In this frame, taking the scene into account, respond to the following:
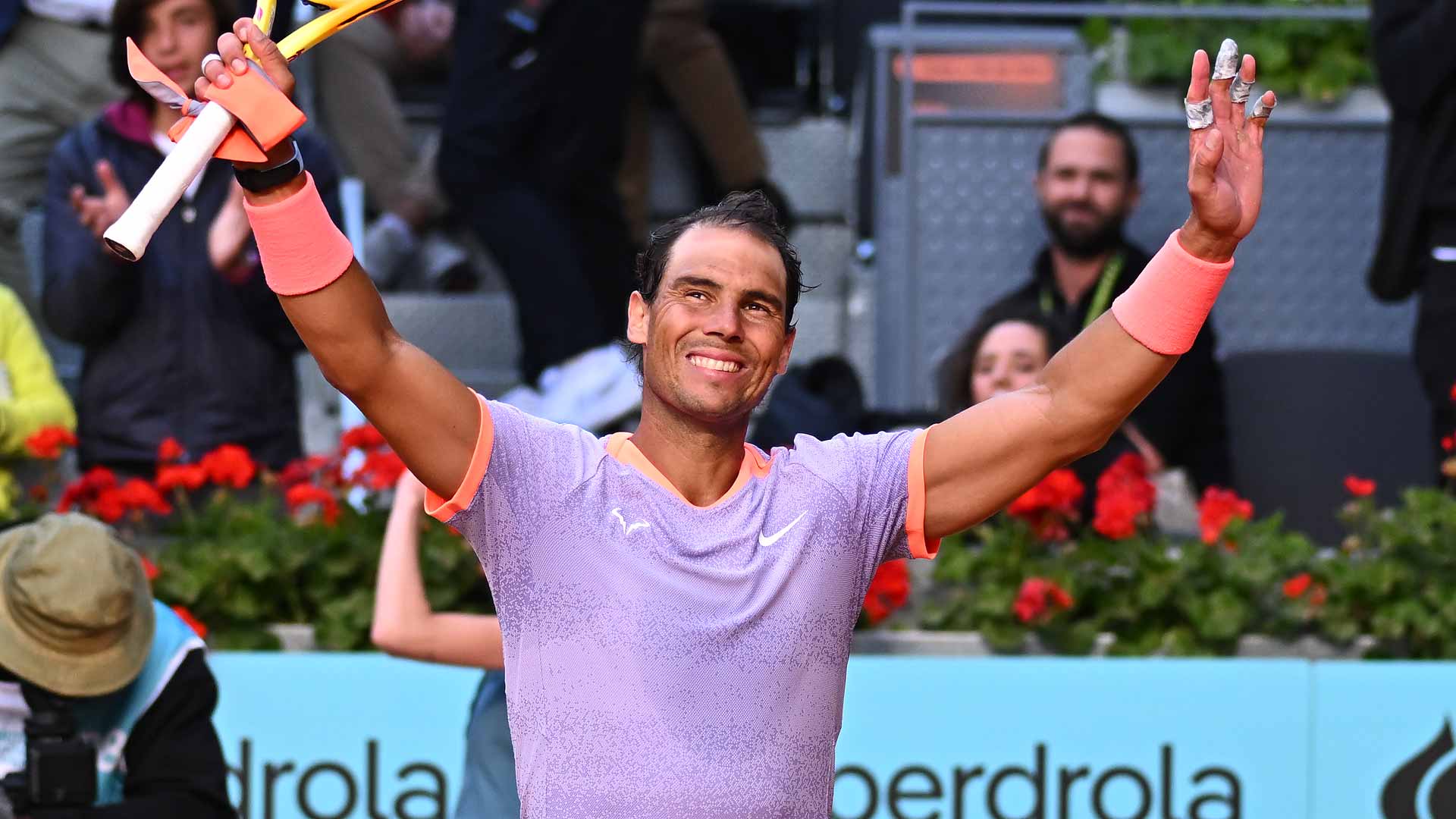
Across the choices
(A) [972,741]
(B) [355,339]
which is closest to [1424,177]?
(A) [972,741]

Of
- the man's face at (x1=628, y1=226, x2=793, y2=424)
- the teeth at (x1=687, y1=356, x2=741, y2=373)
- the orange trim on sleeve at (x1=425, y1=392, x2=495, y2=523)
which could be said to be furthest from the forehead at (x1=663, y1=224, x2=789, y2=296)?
the orange trim on sleeve at (x1=425, y1=392, x2=495, y2=523)

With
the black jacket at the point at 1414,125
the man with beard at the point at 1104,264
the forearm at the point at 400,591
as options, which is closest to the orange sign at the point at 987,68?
the man with beard at the point at 1104,264

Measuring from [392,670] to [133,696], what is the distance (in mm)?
973

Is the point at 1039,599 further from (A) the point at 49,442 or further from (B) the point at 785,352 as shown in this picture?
(A) the point at 49,442

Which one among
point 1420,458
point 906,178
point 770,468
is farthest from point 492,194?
point 770,468

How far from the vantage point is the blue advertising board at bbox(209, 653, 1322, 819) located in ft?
15.7

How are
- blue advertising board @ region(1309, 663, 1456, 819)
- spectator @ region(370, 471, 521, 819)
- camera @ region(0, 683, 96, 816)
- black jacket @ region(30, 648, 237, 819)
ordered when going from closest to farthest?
camera @ region(0, 683, 96, 816), black jacket @ region(30, 648, 237, 819), spectator @ region(370, 471, 521, 819), blue advertising board @ region(1309, 663, 1456, 819)

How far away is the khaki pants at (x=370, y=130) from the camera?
7.80 meters

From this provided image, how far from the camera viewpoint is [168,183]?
2529 millimetres

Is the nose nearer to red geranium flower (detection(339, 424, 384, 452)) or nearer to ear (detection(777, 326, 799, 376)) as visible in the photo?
ear (detection(777, 326, 799, 376))

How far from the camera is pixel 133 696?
3.97 m

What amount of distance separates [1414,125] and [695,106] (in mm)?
2773

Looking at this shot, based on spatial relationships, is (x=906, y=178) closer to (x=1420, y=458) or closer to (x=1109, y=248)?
(x=1109, y=248)

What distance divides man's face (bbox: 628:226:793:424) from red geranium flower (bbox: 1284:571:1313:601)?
93.5 inches
